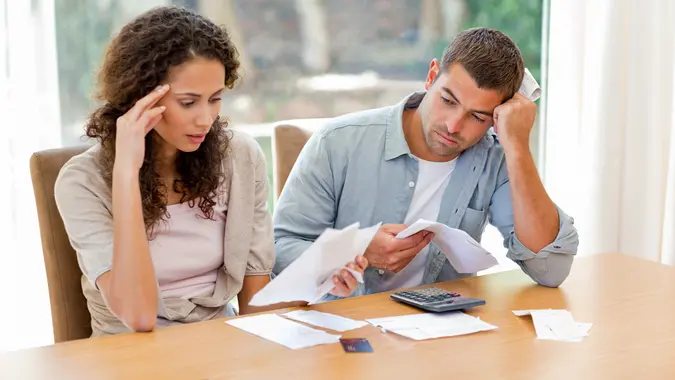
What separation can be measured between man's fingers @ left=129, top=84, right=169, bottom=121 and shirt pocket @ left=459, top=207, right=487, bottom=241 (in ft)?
2.70

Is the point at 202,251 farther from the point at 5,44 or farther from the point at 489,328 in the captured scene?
the point at 5,44

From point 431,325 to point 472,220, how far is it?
22.2 inches

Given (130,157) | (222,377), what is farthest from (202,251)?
(222,377)

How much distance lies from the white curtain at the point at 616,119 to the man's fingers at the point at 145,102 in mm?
2274

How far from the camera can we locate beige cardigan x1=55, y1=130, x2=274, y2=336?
5.59 feet

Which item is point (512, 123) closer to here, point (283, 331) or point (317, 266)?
point (317, 266)

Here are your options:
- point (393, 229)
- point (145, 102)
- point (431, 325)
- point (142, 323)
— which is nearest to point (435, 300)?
point (431, 325)

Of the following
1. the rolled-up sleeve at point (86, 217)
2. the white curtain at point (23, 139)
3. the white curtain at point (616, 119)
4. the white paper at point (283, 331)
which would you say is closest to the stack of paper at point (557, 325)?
the white paper at point (283, 331)

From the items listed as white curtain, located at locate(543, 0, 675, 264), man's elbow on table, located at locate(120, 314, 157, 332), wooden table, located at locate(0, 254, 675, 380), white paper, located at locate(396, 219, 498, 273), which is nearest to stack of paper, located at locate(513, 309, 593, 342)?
wooden table, located at locate(0, 254, 675, 380)

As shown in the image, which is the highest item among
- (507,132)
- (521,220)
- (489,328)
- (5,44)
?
(5,44)

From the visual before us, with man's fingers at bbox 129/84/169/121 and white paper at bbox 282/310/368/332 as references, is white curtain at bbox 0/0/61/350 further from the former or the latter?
white paper at bbox 282/310/368/332

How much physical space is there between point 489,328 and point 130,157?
77 centimetres

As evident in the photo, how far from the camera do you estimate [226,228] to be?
74.9 inches

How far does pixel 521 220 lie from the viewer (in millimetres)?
1980
